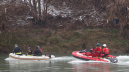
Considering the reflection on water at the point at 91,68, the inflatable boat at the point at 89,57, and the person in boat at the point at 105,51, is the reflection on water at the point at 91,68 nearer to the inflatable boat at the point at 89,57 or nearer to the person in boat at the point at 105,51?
the inflatable boat at the point at 89,57

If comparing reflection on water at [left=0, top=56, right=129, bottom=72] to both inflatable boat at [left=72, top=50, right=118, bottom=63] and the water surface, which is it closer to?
the water surface

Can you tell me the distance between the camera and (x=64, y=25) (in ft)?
133

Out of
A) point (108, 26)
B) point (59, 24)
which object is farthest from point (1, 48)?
point (108, 26)

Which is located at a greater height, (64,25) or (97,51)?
(64,25)

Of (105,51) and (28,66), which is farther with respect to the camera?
(105,51)

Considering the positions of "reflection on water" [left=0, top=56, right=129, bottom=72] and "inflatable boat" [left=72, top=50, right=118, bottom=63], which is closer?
"reflection on water" [left=0, top=56, right=129, bottom=72]

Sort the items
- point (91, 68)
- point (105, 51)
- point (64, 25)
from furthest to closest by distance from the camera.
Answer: point (64, 25), point (105, 51), point (91, 68)

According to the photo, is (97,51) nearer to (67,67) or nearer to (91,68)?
(67,67)

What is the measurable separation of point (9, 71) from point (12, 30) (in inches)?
868

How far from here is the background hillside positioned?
35.2m

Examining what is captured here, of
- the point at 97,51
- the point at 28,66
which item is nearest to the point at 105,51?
the point at 97,51

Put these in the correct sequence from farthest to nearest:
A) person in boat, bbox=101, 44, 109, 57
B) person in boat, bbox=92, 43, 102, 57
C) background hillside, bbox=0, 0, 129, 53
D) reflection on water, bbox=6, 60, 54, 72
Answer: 1. background hillside, bbox=0, 0, 129, 53
2. person in boat, bbox=92, 43, 102, 57
3. person in boat, bbox=101, 44, 109, 57
4. reflection on water, bbox=6, 60, 54, 72

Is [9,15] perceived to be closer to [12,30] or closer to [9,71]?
[12,30]

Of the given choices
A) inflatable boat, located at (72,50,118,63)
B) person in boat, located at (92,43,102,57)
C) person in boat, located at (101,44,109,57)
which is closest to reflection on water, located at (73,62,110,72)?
inflatable boat, located at (72,50,118,63)
